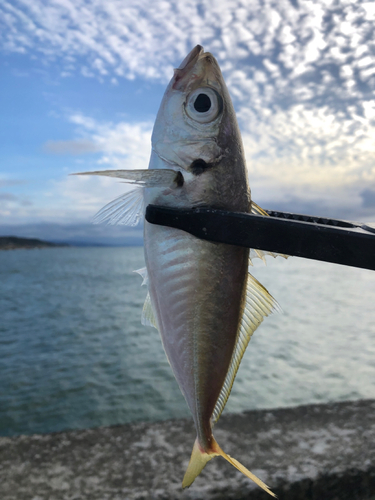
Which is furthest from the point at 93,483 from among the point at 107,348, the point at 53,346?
the point at 53,346

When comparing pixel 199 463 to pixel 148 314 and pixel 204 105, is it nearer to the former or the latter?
pixel 148 314

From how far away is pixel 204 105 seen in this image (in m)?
1.16

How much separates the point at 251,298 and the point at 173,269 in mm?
345

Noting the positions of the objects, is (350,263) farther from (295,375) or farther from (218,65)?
(295,375)

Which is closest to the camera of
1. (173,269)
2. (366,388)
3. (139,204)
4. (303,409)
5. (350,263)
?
(350,263)

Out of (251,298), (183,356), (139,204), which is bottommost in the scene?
(183,356)

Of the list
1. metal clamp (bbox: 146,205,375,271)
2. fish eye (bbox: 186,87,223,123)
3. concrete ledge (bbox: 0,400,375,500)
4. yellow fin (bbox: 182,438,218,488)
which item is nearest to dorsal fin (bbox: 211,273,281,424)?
yellow fin (bbox: 182,438,218,488)

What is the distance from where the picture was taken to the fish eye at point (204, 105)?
114cm

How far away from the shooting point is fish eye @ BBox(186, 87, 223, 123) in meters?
1.14

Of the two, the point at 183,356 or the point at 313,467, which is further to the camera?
the point at 313,467

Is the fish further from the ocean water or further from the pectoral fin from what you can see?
the ocean water

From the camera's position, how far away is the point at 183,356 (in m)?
1.12

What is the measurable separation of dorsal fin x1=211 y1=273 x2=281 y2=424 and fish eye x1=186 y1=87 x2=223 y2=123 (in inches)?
A: 21.8

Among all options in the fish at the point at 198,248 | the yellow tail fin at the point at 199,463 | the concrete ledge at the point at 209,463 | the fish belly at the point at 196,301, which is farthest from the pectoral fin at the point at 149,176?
the concrete ledge at the point at 209,463
